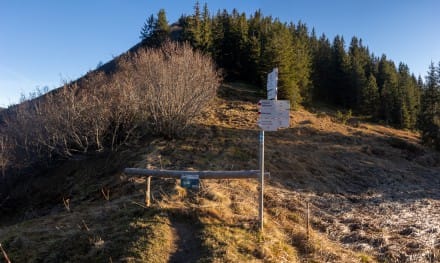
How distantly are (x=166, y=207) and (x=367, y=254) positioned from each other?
494 cm

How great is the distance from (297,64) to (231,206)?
116 ft

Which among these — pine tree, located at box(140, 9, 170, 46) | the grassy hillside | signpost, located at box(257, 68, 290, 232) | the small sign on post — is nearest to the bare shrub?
the grassy hillside

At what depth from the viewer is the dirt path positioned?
6637 mm

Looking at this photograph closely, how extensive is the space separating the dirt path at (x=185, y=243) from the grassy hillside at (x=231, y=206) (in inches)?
1.1

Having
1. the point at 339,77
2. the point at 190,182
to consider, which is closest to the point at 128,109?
the point at 190,182

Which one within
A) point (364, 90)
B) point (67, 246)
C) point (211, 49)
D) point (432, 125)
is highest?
point (211, 49)

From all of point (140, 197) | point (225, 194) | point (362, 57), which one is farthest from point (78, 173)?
point (362, 57)

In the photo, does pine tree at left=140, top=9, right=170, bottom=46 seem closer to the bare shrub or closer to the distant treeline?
the distant treeline

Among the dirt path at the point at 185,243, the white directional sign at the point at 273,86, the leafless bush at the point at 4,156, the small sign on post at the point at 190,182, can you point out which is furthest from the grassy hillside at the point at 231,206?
the white directional sign at the point at 273,86

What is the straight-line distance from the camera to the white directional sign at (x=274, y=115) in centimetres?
745

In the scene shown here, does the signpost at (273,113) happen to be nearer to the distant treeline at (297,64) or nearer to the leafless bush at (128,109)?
the leafless bush at (128,109)

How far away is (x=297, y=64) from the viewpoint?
42000 mm

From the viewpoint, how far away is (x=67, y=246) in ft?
23.6

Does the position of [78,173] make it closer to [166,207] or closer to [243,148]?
[243,148]
